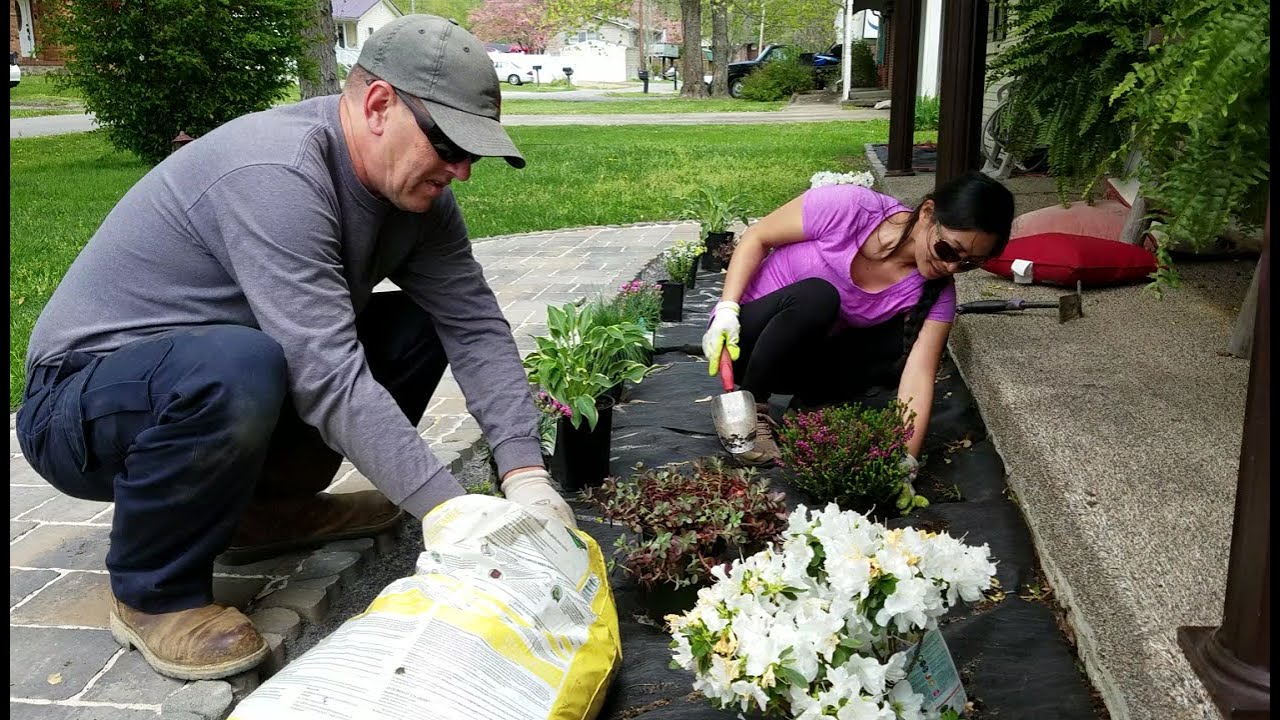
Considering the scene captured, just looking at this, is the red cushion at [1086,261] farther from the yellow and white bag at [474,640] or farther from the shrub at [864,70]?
the shrub at [864,70]

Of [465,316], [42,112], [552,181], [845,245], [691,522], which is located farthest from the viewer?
[42,112]

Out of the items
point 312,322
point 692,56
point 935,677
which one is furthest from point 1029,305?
point 692,56

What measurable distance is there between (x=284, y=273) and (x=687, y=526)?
1003 millimetres

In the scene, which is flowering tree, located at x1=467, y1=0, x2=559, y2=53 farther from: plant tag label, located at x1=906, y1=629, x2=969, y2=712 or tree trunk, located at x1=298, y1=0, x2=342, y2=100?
plant tag label, located at x1=906, y1=629, x2=969, y2=712

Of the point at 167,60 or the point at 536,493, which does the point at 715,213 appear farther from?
the point at 167,60

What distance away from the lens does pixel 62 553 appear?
2.67m

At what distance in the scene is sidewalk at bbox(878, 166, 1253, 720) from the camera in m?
1.75

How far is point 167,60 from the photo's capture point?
11008 millimetres

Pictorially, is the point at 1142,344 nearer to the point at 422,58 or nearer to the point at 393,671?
the point at 422,58

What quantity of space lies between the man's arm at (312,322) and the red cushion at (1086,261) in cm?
288

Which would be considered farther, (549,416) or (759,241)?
(759,241)

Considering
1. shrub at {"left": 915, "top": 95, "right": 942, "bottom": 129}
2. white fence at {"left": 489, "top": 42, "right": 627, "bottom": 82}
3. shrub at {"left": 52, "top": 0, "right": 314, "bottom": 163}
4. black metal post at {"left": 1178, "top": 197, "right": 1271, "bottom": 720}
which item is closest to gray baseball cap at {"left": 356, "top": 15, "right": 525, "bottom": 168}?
black metal post at {"left": 1178, "top": 197, "right": 1271, "bottom": 720}

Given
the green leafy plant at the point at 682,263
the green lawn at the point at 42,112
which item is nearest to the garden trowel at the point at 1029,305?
the green leafy plant at the point at 682,263

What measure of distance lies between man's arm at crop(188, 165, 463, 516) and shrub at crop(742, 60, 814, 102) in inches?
1055
